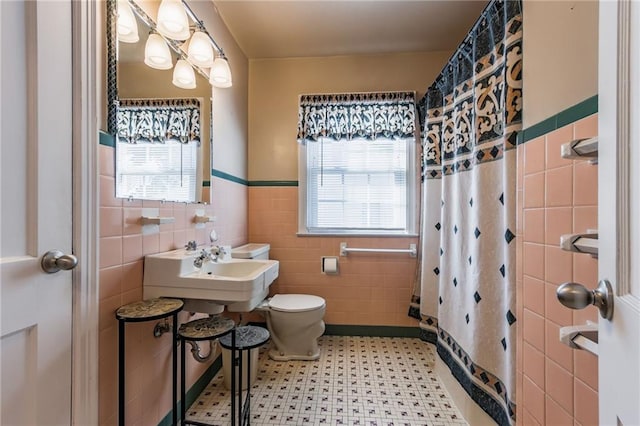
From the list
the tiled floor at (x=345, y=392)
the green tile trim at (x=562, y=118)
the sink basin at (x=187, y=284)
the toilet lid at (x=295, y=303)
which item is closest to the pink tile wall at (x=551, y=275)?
the green tile trim at (x=562, y=118)

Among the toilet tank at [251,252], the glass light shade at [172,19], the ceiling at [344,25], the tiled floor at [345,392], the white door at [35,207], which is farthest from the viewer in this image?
the toilet tank at [251,252]

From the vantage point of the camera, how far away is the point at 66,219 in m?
0.90

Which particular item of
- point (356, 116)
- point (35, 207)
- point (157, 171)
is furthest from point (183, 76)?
point (356, 116)

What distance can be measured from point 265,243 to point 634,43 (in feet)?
8.10

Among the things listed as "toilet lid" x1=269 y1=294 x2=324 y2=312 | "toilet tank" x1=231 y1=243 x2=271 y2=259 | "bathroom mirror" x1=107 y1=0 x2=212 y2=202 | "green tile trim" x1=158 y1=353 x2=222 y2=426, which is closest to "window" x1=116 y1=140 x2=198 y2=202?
"bathroom mirror" x1=107 y1=0 x2=212 y2=202

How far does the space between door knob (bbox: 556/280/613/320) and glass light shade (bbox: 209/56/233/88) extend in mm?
1955

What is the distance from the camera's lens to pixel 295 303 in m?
2.12

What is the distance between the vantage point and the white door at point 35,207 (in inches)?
29.2

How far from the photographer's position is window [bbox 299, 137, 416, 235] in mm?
2578

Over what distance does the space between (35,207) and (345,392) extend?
174cm

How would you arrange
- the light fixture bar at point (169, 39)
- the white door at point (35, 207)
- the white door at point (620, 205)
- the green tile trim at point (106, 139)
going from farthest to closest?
the light fixture bar at point (169, 39) → the green tile trim at point (106, 139) → the white door at point (35, 207) → the white door at point (620, 205)

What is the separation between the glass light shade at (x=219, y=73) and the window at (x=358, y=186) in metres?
0.93

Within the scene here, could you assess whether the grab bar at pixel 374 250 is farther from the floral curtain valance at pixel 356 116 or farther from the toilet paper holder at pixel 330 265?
the floral curtain valance at pixel 356 116

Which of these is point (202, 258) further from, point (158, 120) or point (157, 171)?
point (158, 120)
